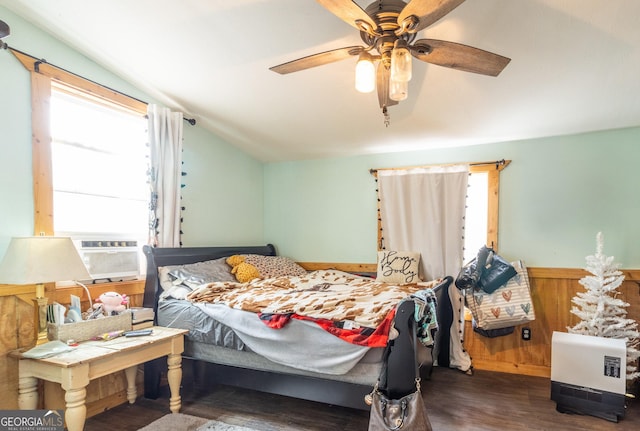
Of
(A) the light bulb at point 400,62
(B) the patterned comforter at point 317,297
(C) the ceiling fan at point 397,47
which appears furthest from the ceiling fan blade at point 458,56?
(B) the patterned comforter at point 317,297

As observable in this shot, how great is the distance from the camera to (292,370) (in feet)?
7.88

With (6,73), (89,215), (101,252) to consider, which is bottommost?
(101,252)

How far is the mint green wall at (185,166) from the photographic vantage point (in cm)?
224

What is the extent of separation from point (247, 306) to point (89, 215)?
1.44 metres

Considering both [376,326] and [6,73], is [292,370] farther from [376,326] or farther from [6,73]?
[6,73]

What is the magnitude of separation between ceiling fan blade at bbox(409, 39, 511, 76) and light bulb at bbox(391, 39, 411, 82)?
134 mm

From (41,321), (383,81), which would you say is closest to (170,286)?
(41,321)

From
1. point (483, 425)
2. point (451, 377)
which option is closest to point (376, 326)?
point (483, 425)

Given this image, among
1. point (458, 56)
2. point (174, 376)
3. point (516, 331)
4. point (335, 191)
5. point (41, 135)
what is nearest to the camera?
point (458, 56)

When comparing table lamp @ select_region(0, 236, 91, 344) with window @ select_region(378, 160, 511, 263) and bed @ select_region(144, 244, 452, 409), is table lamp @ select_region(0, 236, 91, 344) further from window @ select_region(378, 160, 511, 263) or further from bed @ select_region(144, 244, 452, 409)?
window @ select_region(378, 160, 511, 263)

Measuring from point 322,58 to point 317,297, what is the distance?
163 cm

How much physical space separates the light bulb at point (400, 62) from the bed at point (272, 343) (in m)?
1.22

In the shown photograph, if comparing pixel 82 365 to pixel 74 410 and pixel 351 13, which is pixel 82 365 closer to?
pixel 74 410

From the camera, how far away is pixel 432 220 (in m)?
3.72
